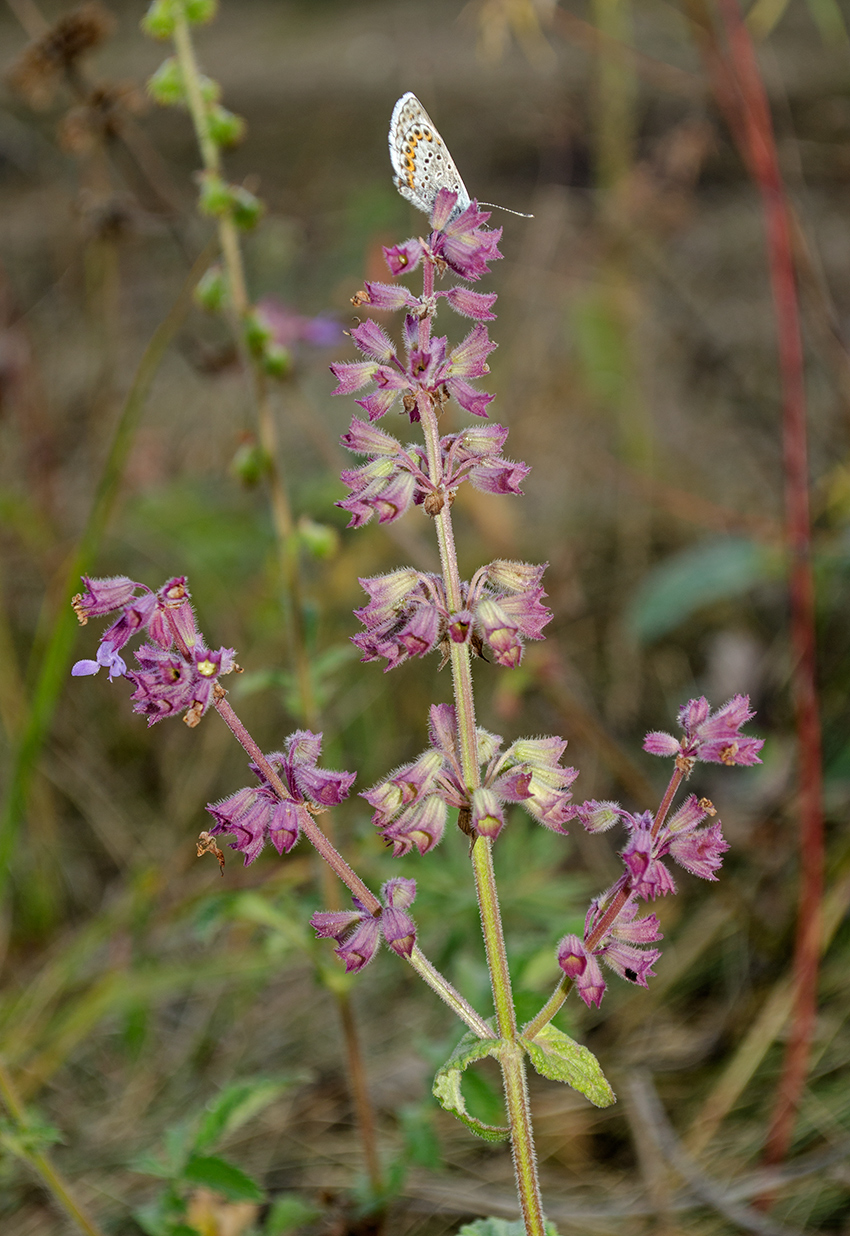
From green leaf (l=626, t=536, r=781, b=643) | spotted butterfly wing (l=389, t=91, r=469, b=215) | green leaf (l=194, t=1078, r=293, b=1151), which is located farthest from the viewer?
green leaf (l=626, t=536, r=781, b=643)

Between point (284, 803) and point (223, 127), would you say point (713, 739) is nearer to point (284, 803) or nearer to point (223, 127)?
point (284, 803)

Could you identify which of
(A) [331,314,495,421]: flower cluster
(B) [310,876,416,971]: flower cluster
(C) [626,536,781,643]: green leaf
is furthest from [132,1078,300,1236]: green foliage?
(C) [626,536,781,643]: green leaf

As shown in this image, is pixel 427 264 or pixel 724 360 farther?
pixel 724 360

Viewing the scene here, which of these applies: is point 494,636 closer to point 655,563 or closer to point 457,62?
point 655,563

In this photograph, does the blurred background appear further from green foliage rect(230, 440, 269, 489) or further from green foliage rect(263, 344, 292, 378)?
green foliage rect(263, 344, 292, 378)

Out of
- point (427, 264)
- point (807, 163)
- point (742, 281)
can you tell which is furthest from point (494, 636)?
point (807, 163)

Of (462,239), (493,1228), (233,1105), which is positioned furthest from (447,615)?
(233,1105)

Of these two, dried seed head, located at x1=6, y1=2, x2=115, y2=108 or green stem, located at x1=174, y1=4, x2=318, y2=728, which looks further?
dried seed head, located at x1=6, y1=2, x2=115, y2=108
